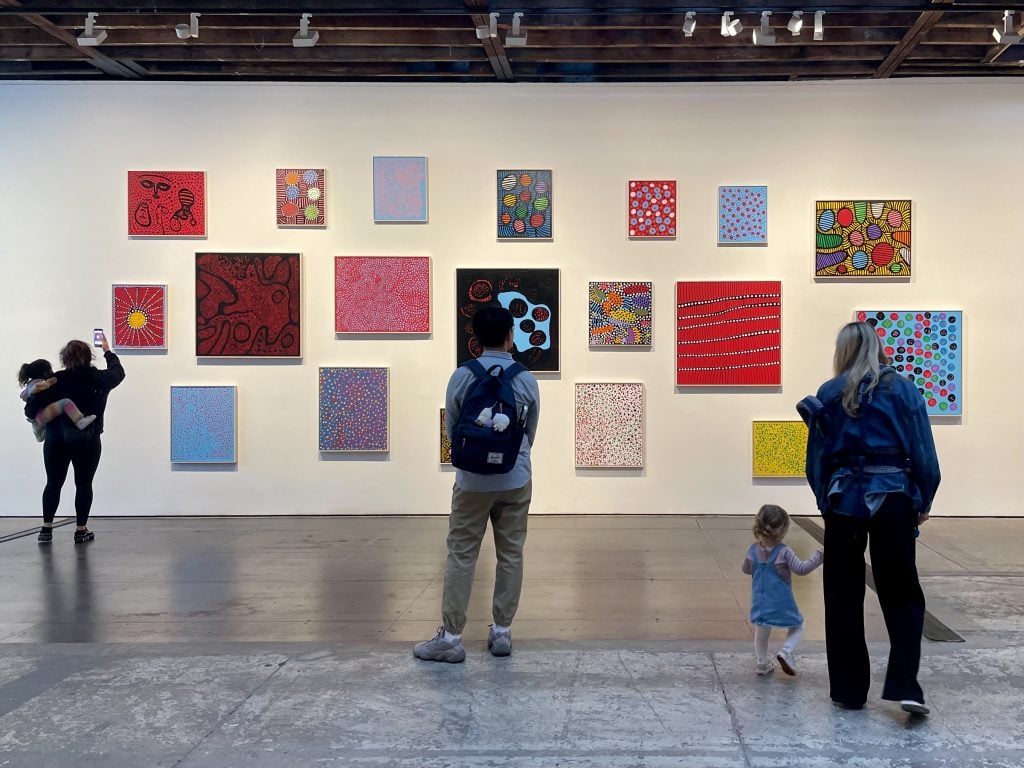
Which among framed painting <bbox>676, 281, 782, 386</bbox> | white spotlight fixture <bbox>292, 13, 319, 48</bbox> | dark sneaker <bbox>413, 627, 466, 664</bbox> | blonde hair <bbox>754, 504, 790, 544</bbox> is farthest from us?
framed painting <bbox>676, 281, 782, 386</bbox>

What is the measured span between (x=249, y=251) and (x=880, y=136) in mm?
6052

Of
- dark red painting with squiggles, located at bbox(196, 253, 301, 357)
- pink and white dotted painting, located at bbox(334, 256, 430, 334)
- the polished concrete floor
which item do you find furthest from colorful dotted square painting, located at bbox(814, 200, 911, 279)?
dark red painting with squiggles, located at bbox(196, 253, 301, 357)

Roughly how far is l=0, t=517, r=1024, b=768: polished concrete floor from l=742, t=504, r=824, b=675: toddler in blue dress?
5.8 inches

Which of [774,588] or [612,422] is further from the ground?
[612,422]

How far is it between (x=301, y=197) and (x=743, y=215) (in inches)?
165

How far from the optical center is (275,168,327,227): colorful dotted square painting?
9164 millimetres

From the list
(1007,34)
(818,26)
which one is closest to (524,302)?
(818,26)

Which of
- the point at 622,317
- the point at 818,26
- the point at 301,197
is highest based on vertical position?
the point at 818,26

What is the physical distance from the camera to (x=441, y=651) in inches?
179

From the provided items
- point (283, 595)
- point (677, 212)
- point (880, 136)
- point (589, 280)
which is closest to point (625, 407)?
point (589, 280)

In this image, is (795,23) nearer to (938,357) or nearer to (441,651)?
(938,357)

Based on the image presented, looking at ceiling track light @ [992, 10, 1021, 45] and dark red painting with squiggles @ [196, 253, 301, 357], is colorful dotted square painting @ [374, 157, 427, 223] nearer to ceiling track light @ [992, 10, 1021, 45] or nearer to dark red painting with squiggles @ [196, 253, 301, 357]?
dark red painting with squiggles @ [196, 253, 301, 357]

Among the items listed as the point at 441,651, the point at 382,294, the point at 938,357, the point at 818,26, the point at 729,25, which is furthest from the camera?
the point at 382,294

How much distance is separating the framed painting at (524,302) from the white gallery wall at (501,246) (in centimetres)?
12
